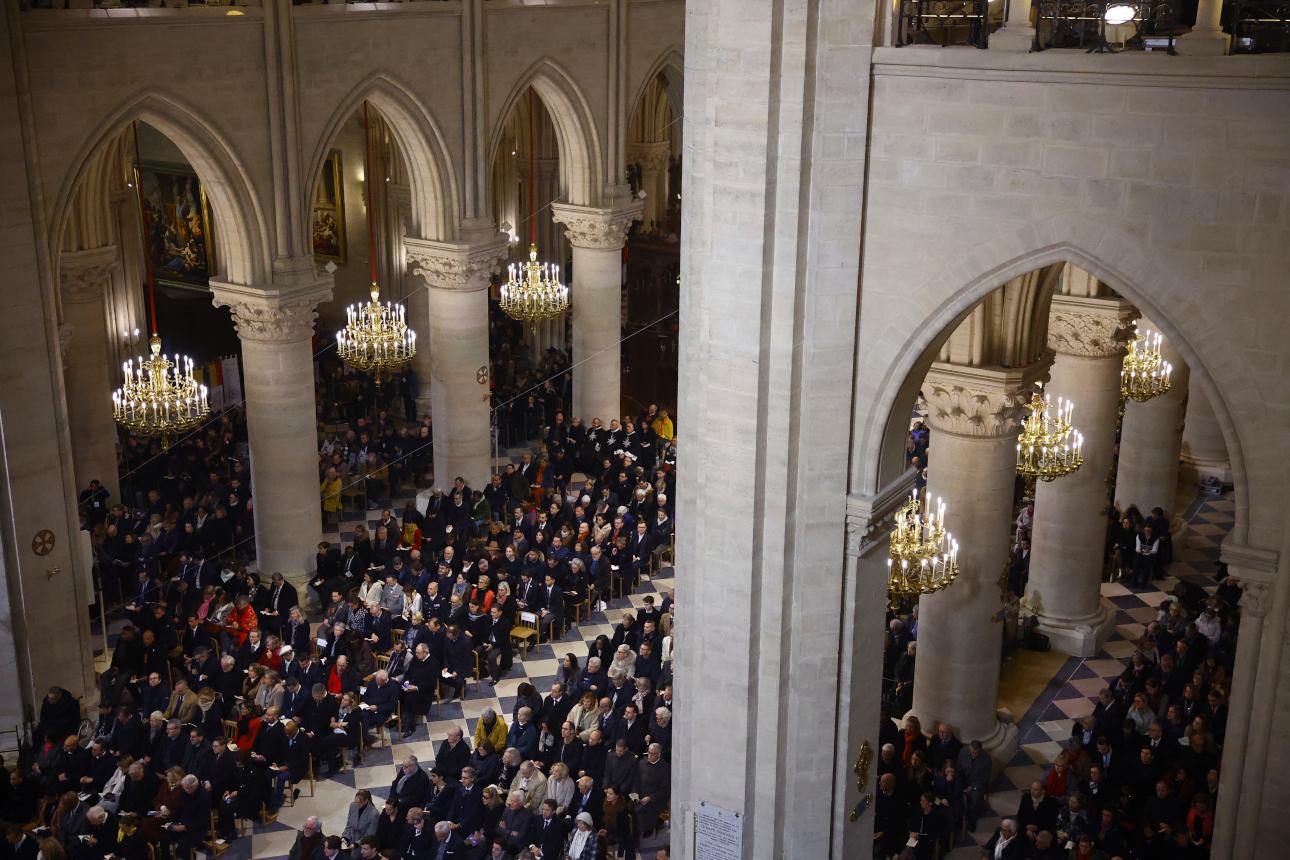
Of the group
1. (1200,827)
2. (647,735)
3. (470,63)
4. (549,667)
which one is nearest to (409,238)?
(470,63)

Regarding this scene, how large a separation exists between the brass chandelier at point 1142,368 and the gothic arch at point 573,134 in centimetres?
863

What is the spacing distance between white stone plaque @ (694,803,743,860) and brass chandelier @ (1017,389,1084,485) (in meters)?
5.56

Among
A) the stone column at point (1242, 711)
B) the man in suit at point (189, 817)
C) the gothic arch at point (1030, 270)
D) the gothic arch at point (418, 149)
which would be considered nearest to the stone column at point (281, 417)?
the gothic arch at point (418, 149)

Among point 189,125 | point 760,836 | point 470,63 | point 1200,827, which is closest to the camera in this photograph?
point 760,836

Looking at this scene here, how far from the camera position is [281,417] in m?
19.2

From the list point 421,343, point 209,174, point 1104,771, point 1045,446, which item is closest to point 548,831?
point 1104,771

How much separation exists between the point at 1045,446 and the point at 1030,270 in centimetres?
572

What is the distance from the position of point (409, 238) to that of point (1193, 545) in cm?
1190

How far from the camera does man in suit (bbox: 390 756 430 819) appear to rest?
47.5 feet

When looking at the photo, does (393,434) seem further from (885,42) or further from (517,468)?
(885,42)

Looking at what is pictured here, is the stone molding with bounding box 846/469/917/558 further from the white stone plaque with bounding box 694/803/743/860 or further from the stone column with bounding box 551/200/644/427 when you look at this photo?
the stone column with bounding box 551/200/644/427

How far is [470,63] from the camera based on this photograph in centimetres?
2070

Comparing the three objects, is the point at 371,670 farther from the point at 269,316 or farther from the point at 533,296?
the point at 533,296

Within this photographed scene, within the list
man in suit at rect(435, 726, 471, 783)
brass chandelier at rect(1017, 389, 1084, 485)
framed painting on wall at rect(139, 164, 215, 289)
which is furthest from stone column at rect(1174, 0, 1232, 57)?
framed painting on wall at rect(139, 164, 215, 289)
